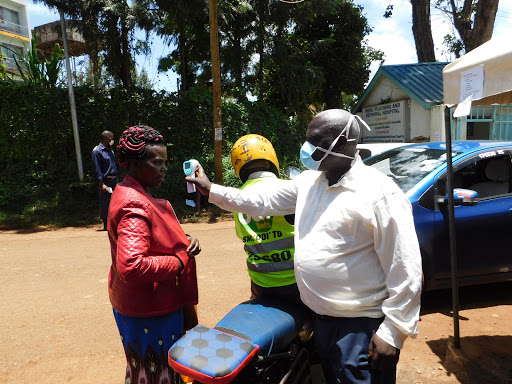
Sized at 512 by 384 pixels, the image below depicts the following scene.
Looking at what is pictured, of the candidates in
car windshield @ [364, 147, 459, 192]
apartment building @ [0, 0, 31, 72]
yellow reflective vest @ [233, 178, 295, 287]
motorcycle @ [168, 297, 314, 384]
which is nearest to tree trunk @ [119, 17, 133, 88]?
car windshield @ [364, 147, 459, 192]

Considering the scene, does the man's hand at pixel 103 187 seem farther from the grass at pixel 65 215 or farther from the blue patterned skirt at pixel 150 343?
the blue patterned skirt at pixel 150 343

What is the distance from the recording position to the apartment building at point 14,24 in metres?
27.9

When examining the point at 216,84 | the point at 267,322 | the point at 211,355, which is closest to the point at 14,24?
the point at 216,84

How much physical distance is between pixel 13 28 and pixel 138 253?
3495 cm

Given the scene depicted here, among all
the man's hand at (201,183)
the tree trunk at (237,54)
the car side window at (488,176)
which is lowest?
the car side window at (488,176)

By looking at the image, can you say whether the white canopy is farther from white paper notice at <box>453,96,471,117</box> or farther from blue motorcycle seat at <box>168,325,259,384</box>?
blue motorcycle seat at <box>168,325,259,384</box>

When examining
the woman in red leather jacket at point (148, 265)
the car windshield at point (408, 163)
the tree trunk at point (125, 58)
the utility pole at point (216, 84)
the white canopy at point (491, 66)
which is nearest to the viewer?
the woman in red leather jacket at point (148, 265)

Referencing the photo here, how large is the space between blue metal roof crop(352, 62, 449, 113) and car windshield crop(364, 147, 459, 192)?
364 inches

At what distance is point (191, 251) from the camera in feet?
6.42

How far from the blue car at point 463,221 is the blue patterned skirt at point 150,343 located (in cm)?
273

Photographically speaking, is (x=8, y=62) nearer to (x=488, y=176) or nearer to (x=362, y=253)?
(x=488, y=176)

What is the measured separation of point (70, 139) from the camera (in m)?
10.5

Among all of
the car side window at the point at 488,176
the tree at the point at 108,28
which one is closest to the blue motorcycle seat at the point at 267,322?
the car side window at the point at 488,176

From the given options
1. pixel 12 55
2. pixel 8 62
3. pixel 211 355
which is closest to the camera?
pixel 211 355
